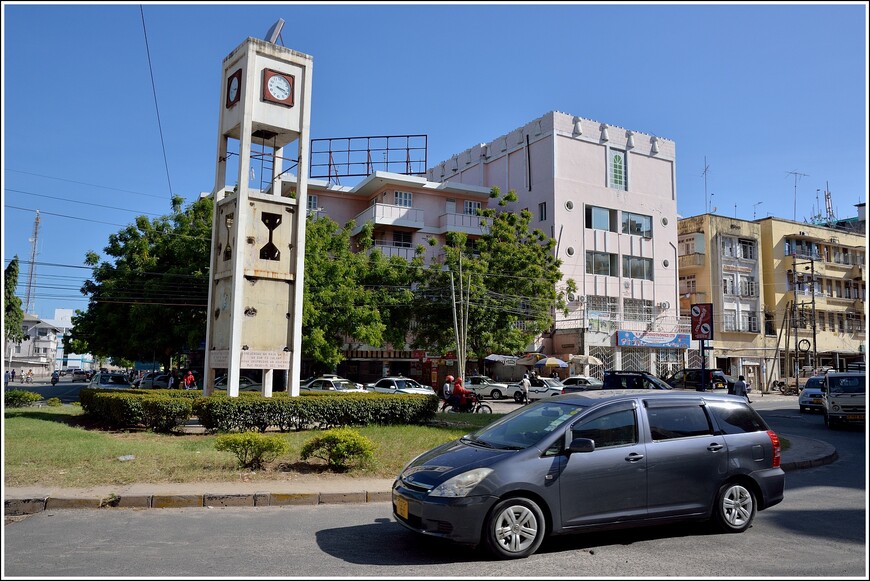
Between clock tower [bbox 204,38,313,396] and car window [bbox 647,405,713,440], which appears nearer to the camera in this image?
car window [bbox 647,405,713,440]

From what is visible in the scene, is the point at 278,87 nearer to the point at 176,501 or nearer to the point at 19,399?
the point at 19,399

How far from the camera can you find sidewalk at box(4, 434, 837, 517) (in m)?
8.56

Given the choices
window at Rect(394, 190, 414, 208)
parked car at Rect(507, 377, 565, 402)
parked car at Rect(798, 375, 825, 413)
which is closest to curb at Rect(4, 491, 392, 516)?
parked car at Rect(798, 375, 825, 413)

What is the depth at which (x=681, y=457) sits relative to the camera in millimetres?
6906

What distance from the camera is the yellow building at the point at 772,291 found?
50812 millimetres

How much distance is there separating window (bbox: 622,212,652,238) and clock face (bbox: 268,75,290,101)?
34.2 metres

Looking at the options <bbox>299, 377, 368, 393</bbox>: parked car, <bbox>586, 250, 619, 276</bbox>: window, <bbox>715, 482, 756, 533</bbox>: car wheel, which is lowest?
<bbox>715, 482, 756, 533</bbox>: car wheel

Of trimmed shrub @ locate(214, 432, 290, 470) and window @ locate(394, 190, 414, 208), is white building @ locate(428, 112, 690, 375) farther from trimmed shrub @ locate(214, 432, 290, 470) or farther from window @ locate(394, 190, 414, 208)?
trimmed shrub @ locate(214, 432, 290, 470)

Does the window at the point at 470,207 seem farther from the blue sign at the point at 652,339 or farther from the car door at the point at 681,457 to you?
the car door at the point at 681,457

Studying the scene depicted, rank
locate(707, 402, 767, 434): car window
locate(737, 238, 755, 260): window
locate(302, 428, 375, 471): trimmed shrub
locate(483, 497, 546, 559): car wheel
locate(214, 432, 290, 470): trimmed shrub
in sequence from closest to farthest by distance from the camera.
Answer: locate(483, 497, 546, 559): car wheel
locate(707, 402, 767, 434): car window
locate(214, 432, 290, 470): trimmed shrub
locate(302, 428, 375, 471): trimmed shrub
locate(737, 238, 755, 260): window

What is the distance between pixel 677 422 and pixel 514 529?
7.52 ft

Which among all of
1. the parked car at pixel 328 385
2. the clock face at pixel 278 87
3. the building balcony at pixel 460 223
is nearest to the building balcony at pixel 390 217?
the building balcony at pixel 460 223

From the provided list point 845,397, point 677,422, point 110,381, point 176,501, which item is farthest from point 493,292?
point 677,422

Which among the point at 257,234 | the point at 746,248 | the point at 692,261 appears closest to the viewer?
the point at 257,234
